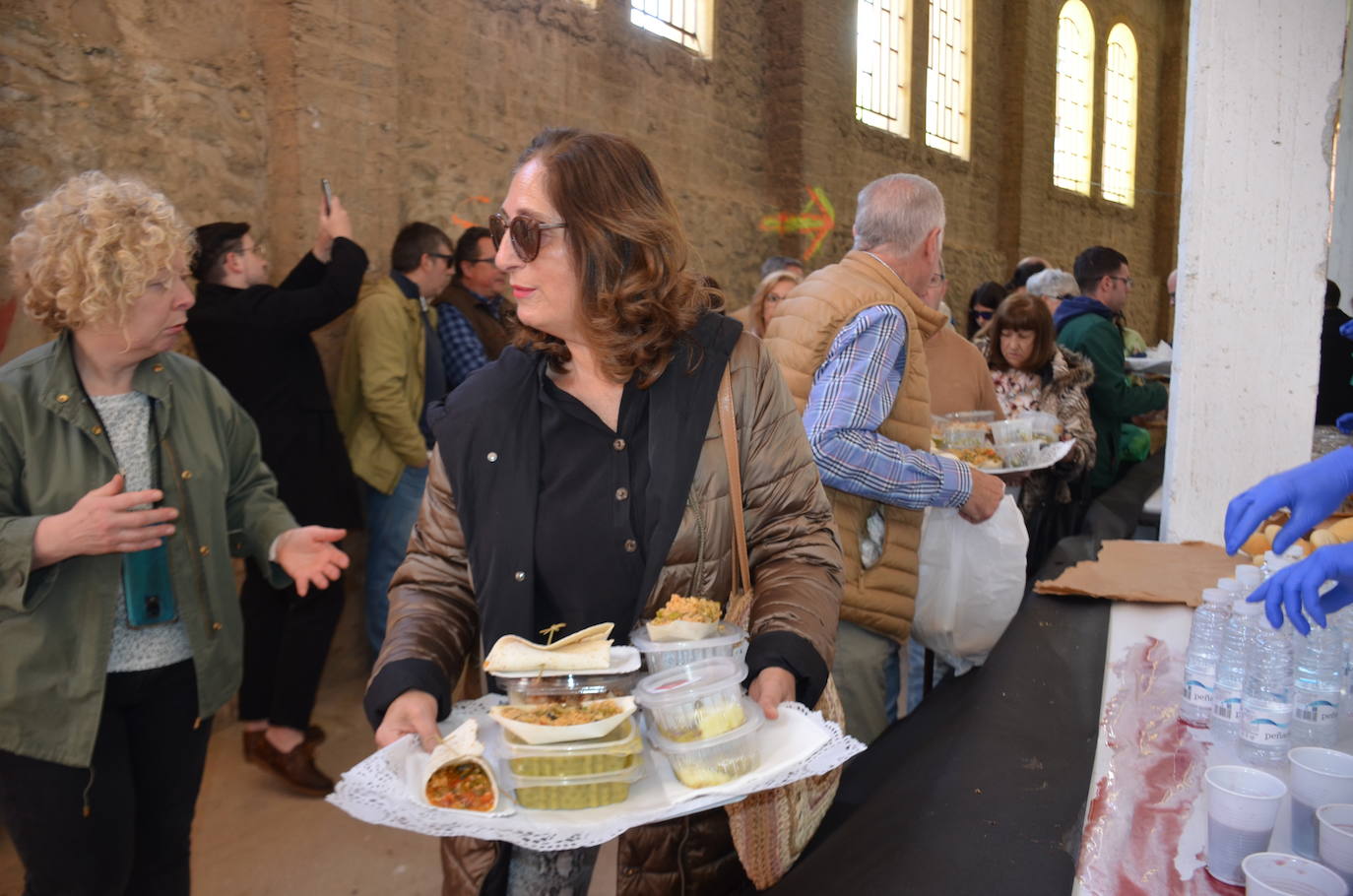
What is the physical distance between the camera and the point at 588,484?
1791 millimetres

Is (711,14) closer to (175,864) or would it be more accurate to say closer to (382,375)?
(382,375)

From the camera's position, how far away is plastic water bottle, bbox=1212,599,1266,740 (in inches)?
69.9

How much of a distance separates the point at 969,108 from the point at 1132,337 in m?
6.03

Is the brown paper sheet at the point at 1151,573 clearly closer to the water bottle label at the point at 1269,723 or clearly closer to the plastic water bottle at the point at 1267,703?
the plastic water bottle at the point at 1267,703

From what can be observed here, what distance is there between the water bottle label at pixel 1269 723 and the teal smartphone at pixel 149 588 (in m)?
2.31

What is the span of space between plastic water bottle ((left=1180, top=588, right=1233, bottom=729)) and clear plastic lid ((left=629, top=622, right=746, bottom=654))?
0.91 meters

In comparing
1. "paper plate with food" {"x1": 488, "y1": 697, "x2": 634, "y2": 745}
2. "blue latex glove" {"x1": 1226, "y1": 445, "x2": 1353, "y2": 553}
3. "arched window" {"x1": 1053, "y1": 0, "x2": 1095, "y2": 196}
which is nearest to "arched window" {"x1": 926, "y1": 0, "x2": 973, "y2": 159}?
"arched window" {"x1": 1053, "y1": 0, "x2": 1095, "y2": 196}

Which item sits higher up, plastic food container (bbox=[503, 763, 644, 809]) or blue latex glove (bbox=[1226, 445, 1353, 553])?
blue latex glove (bbox=[1226, 445, 1353, 553])

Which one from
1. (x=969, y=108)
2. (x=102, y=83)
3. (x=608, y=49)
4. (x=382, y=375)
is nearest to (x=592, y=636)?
(x=382, y=375)

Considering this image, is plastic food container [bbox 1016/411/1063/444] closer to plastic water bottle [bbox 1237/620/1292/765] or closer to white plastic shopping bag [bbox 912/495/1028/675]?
white plastic shopping bag [bbox 912/495/1028/675]

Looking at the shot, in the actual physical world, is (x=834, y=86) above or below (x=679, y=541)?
above

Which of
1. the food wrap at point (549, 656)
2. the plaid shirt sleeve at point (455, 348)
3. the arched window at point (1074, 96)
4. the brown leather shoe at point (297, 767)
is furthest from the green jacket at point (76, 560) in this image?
the arched window at point (1074, 96)

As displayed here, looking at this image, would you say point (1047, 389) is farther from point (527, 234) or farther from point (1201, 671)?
point (527, 234)

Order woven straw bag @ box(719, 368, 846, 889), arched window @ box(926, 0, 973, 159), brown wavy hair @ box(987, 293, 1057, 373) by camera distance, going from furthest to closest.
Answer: arched window @ box(926, 0, 973, 159) < brown wavy hair @ box(987, 293, 1057, 373) < woven straw bag @ box(719, 368, 846, 889)
